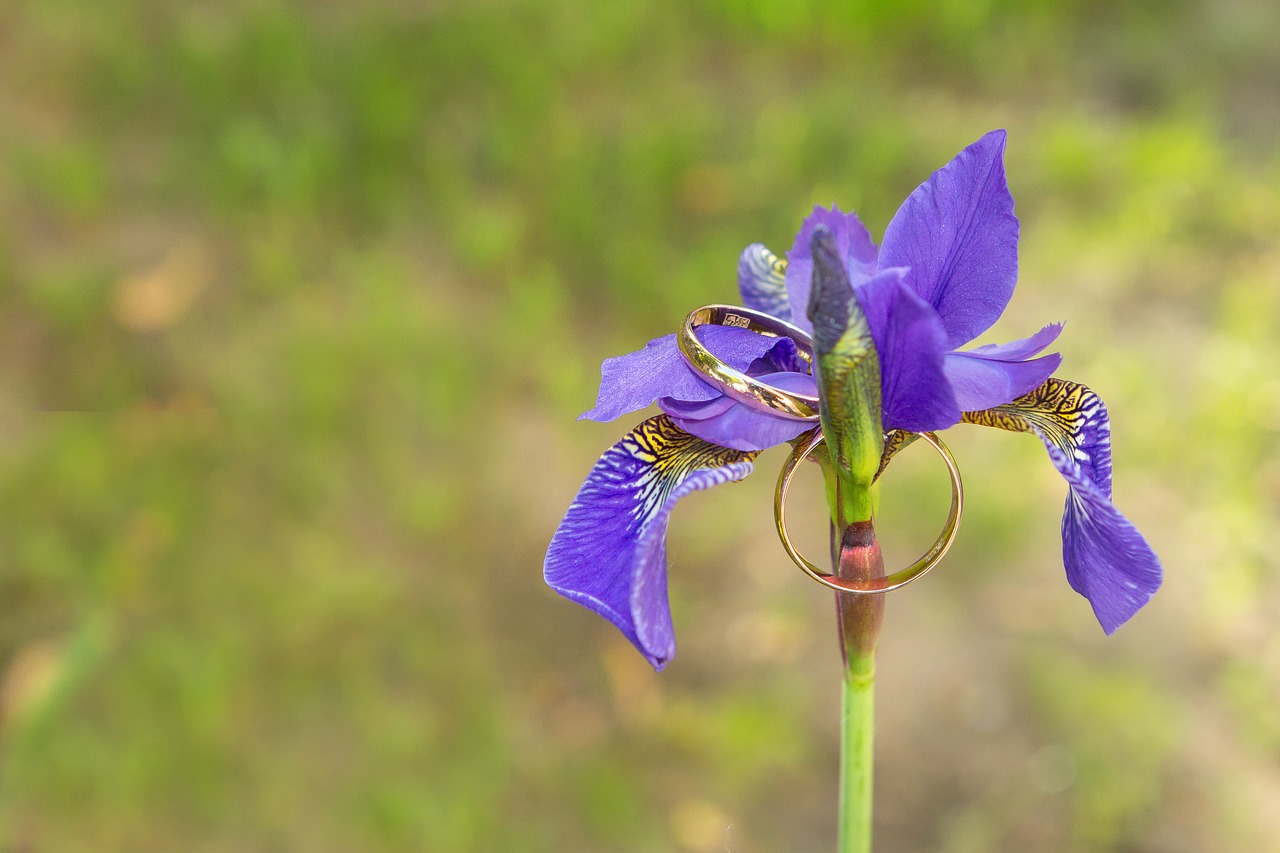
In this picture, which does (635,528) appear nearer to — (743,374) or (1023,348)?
(743,374)

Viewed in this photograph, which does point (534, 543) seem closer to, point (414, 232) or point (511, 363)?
point (511, 363)

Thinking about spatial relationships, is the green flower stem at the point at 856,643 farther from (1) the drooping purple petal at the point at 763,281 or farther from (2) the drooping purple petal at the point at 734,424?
(1) the drooping purple petal at the point at 763,281

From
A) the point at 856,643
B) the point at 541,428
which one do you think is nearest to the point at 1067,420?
the point at 856,643

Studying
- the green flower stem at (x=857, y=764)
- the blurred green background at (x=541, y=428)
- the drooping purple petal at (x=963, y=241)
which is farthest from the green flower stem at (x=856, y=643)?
the blurred green background at (x=541, y=428)

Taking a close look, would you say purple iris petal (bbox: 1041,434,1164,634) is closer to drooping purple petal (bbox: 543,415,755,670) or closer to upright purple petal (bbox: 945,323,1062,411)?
upright purple petal (bbox: 945,323,1062,411)

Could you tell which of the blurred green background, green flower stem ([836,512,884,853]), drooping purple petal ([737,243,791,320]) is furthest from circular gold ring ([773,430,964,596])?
the blurred green background

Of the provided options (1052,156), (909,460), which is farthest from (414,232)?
(1052,156)
